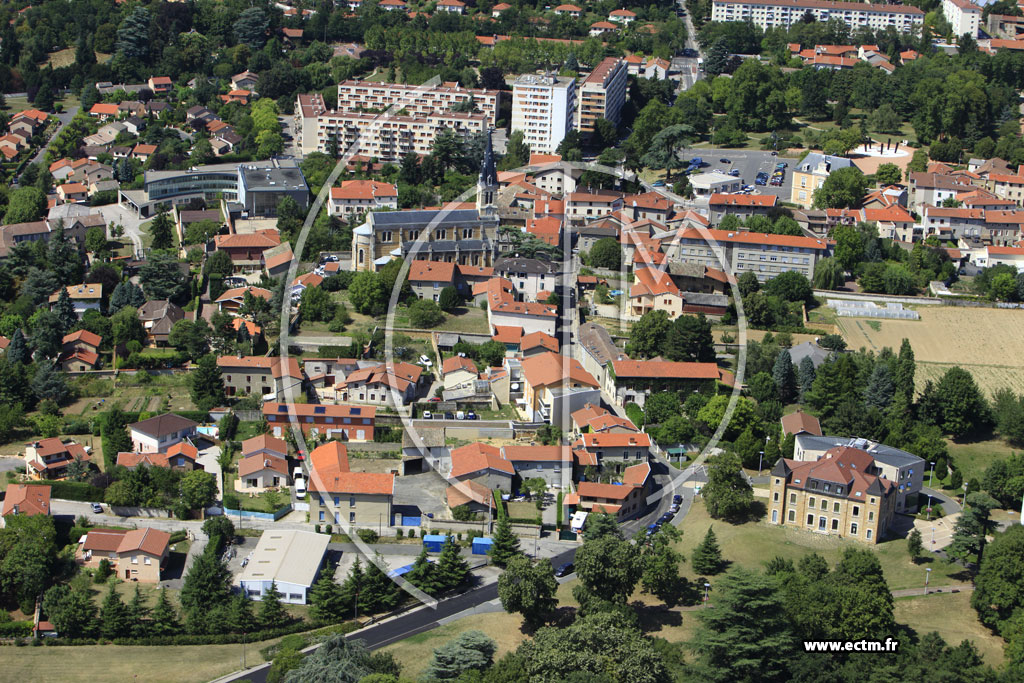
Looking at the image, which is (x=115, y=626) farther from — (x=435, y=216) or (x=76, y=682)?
(x=435, y=216)

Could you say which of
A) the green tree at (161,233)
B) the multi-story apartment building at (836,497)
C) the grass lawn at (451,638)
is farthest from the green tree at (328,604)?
the green tree at (161,233)

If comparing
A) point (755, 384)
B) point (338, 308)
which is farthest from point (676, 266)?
point (338, 308)

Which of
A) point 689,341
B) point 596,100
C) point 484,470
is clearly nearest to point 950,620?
point 484,470

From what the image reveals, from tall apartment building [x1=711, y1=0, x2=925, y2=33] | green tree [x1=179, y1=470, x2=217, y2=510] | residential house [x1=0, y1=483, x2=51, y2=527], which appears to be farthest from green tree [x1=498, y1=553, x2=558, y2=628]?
tall apartment building [x1=711, y1=0, x2=925, y2=33]

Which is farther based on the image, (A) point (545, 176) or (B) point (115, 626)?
(A) point (545, 176)

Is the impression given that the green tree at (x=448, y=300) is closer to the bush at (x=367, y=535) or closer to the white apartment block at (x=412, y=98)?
the bush at (x=367, y=535)

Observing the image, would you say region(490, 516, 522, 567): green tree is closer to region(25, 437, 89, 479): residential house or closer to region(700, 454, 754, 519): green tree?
region(700, 454, 754, 519): green tree

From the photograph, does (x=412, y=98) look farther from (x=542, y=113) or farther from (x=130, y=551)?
(x=130, y=551)
